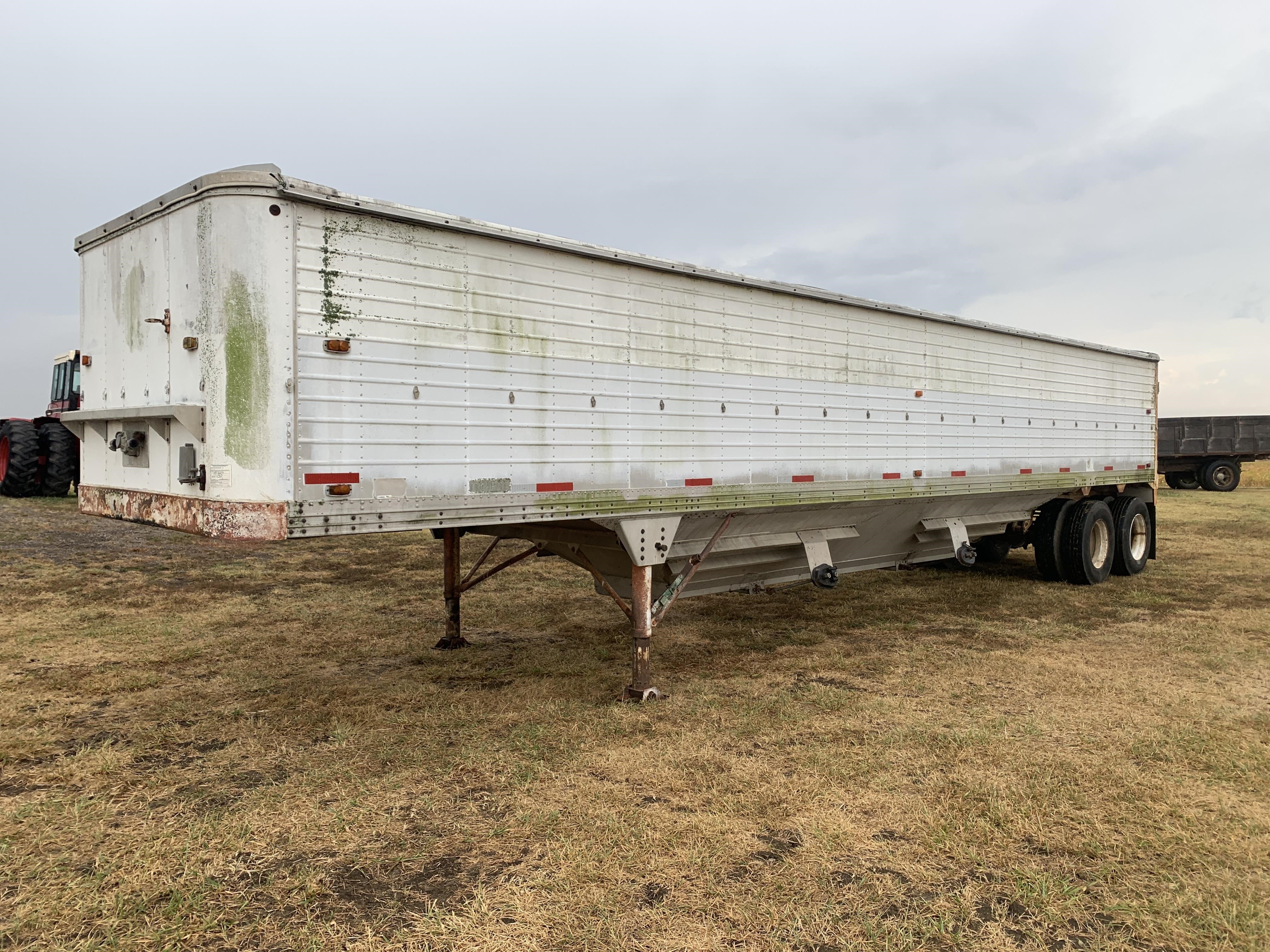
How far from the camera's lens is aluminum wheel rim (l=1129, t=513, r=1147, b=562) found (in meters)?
12.5

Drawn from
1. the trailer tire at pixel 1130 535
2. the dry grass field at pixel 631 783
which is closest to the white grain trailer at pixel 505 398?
the dry grass field at pixel 631 783

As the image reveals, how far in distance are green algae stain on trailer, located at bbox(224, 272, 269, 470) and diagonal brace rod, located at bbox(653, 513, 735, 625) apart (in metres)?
3.38

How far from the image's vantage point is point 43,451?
61.4ft

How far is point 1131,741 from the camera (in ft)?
18.1

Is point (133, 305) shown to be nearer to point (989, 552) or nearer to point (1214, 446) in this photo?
point (989, 552)

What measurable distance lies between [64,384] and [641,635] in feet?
65.0

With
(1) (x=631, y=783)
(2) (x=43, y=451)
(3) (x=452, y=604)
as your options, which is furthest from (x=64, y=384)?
(1) (x=631, y=783)

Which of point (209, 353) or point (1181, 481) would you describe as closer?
point (209, 353)

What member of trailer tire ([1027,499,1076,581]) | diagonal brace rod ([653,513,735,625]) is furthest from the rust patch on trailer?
trailer tire ([1027,499,1076,581])

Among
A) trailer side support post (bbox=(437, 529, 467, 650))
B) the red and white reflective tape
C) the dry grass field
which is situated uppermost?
the red and white reflective tape

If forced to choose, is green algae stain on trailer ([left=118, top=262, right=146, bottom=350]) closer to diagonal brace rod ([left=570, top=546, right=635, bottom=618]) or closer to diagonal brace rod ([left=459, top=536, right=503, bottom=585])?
diagonal brace rod ([left=459, top=536, right=503, bottom=585])

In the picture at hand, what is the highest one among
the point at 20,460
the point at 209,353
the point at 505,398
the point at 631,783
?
the point at 209,353

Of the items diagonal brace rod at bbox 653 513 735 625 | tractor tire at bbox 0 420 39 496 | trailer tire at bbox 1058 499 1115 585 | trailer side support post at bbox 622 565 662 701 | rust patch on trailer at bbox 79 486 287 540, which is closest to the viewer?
rust patch on trailer at bbox 79 486 287 540

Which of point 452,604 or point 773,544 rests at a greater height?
point 773,544
